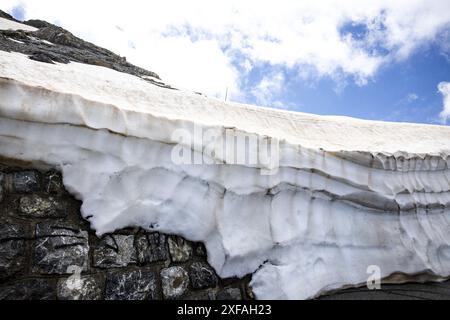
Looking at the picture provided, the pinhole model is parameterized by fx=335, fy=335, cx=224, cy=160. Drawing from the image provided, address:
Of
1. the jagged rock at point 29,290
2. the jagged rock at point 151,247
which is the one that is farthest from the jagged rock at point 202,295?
the jagged rock at point 29,290

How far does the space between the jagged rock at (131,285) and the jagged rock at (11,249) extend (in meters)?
0.47

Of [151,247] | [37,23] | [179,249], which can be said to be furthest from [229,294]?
[37,23]

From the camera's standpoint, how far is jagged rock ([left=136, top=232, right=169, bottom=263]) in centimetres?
209

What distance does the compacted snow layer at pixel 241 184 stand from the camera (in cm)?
203

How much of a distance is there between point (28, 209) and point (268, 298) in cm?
163

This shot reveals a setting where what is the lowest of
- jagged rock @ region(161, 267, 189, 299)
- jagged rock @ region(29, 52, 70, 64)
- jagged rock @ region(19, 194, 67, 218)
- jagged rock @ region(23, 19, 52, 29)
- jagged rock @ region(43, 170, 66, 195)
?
jagged rock @ region(161, 267, 189, 299)

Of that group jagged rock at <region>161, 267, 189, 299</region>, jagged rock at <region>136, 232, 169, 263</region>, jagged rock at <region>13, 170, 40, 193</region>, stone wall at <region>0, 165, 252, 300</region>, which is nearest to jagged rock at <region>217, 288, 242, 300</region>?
stone wall at <region>0, 165, 252, 300</region>

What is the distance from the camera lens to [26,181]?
1922mm

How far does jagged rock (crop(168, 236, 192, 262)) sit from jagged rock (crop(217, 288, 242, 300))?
33 centimetres

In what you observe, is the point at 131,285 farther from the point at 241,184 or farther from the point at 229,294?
the point at 241,184

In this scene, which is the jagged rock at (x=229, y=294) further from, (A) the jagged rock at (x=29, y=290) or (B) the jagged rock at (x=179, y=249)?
(A) the jagged rock at (x=29, y=290)

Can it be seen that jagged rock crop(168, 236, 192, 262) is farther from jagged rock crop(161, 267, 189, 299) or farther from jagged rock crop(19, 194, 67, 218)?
jagged rock crop(19, 194, 67, 218)

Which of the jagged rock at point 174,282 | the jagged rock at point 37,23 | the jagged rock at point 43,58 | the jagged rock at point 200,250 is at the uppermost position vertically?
the jagged rock at point 37,23
